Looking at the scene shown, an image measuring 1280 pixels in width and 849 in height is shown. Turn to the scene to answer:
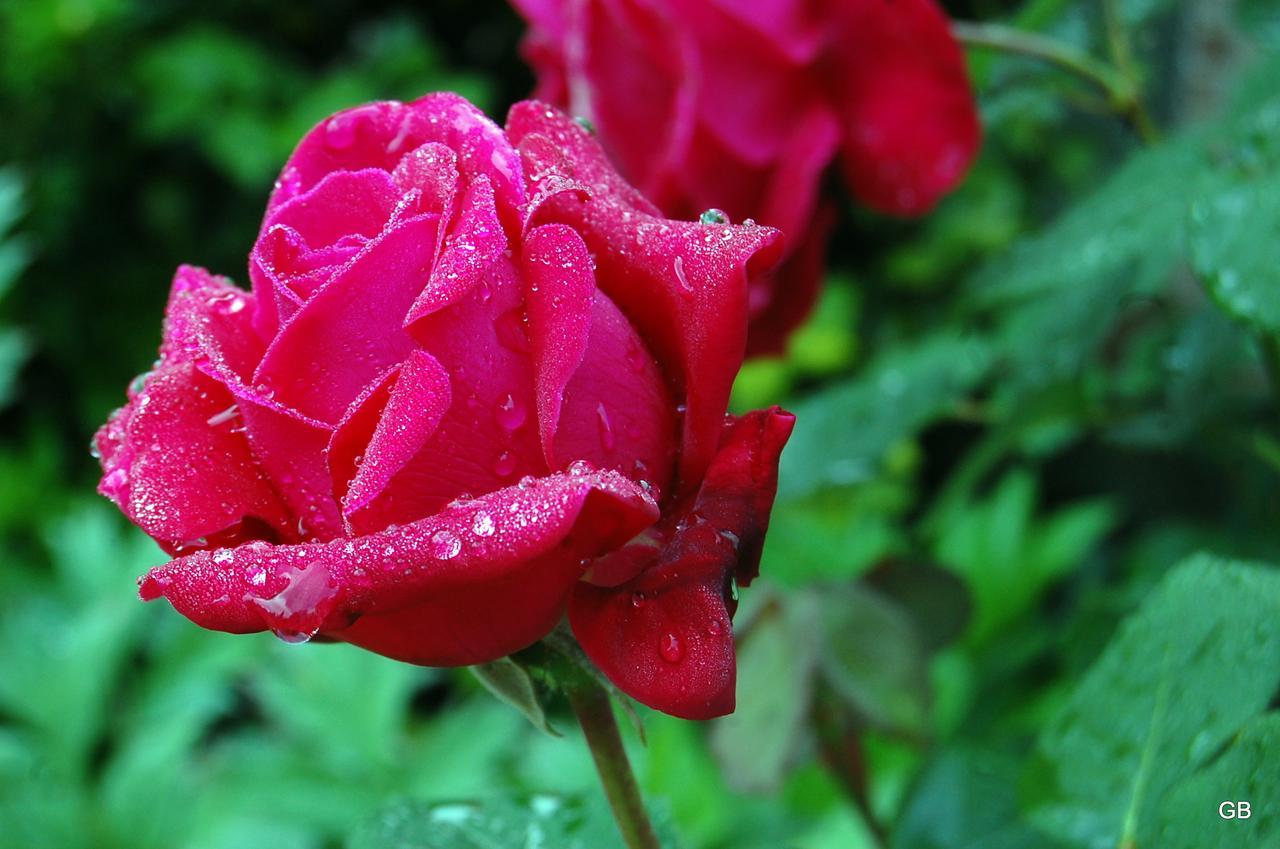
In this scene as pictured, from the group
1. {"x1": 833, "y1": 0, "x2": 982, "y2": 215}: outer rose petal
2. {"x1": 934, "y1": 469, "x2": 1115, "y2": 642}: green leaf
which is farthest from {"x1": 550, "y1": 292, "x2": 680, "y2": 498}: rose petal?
{"x1": 934, "y1": 469, "x2": 1115, "y2": 642}: green leaf

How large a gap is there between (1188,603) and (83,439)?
2.50m

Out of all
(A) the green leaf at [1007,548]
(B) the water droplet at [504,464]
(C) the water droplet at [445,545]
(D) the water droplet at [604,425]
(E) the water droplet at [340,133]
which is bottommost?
(A) the green leaf at [1007,548]

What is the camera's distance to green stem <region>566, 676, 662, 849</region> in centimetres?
31

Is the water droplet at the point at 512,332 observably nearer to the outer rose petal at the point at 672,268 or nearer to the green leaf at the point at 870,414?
the outer rose petal at the point at 672,268

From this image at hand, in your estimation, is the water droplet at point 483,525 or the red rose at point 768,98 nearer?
the water droplet at point 483,525

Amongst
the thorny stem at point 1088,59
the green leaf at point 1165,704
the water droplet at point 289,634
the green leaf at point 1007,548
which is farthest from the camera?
the green leaf at point 1007,548

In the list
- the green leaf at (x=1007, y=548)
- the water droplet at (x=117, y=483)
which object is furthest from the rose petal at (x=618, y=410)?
the green leaf at (x=1007, y=548)

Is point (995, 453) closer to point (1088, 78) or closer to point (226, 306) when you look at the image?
point (1088, 78)

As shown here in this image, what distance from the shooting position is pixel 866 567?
2.25 ft

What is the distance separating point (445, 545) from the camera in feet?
0.79

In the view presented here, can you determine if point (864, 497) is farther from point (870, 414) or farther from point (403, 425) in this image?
point (403, 425)

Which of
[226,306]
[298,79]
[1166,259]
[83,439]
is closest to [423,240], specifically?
[226,306]

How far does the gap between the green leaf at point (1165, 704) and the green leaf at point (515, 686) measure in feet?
0.62

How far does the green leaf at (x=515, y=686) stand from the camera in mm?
304
